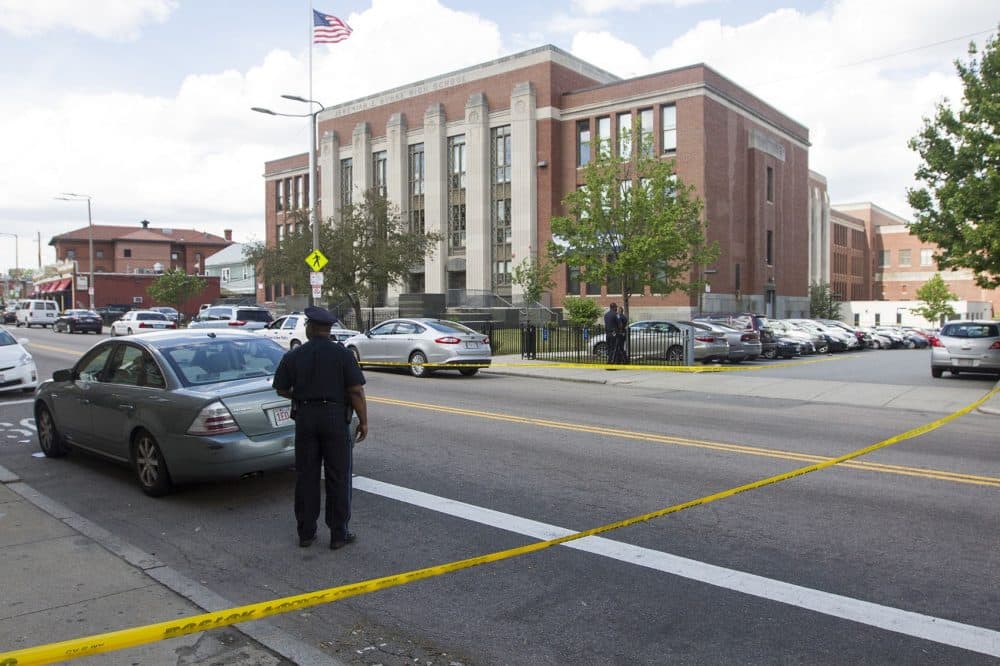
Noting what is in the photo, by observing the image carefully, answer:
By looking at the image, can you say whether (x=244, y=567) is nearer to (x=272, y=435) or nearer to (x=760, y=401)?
(x=272, y=435)

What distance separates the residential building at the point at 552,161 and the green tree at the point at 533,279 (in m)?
2.21

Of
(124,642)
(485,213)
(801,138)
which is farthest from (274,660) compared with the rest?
(801,138)

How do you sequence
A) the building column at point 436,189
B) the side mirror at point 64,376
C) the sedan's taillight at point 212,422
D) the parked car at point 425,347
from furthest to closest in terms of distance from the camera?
1. the building column at point 436,189
2. the parked car at point 425,347
3. the side mirror at point 64,376
4. the sedan's taillight at point 212,422

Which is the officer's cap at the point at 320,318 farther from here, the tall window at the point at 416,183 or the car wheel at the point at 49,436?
the tall window at the point at 416,183

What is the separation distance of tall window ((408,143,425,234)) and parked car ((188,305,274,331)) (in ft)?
67.0

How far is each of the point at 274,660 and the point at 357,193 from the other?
54.6 metres

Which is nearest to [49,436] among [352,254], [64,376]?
[64,376]

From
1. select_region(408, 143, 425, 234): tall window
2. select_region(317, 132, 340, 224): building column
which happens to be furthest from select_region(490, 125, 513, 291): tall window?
select_region(317, 132, 340, 224): building column

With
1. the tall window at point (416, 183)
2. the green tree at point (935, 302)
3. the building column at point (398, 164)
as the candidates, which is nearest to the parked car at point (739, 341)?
the tall window at point (416, 183)

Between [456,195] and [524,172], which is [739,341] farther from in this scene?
[456,195]

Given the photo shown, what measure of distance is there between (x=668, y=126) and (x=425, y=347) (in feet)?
97.3

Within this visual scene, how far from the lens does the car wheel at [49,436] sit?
898 centimetres

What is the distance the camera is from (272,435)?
7.19m

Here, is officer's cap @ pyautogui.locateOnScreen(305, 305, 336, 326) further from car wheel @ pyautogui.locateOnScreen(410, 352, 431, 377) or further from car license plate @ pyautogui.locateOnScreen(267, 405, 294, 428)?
car wheel @ pyautogui.locateOnScreen(410, 352, 431, 377)
